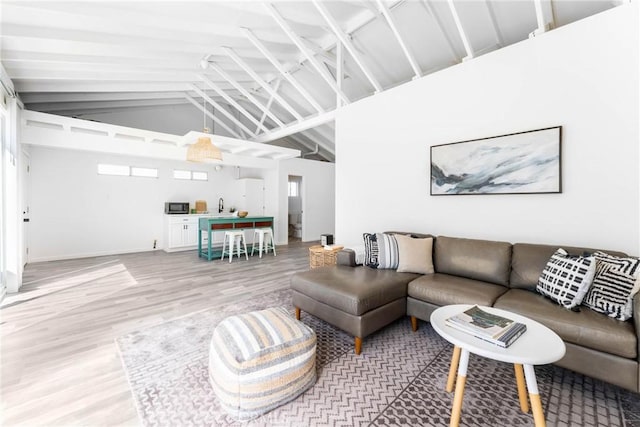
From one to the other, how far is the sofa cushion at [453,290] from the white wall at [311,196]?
570cm

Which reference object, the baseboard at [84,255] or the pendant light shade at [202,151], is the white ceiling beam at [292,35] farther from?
the baseboard at [84,255]

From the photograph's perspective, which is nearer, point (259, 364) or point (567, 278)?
point (259, 364)

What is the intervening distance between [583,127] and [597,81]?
406 mm

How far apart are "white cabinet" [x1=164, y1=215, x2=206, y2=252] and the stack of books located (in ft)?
20.4

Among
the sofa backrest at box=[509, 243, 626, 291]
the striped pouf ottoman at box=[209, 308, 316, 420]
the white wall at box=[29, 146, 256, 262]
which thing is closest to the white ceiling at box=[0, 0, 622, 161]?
the white wall at box=[29, 146, 256, 262]

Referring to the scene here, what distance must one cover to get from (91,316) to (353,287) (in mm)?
2781

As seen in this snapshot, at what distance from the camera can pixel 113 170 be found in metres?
6.07

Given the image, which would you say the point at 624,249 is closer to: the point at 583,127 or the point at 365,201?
the point at 583,127

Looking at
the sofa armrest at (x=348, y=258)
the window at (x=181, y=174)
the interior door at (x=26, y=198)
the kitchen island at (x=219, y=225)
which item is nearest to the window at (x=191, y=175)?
the window at (x=181, y=174)

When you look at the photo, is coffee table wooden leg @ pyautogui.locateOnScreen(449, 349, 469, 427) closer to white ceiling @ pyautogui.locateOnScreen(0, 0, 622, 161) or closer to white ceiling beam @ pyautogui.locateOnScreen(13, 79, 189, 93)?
white ceiling @ pyautogui.locateOnScreen(0, 0, 622, 161)

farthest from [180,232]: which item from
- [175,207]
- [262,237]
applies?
[262,237]

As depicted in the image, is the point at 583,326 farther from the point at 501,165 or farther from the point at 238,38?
the point at 238,38

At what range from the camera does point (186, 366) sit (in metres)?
1.99

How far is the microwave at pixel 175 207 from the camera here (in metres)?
6.60
